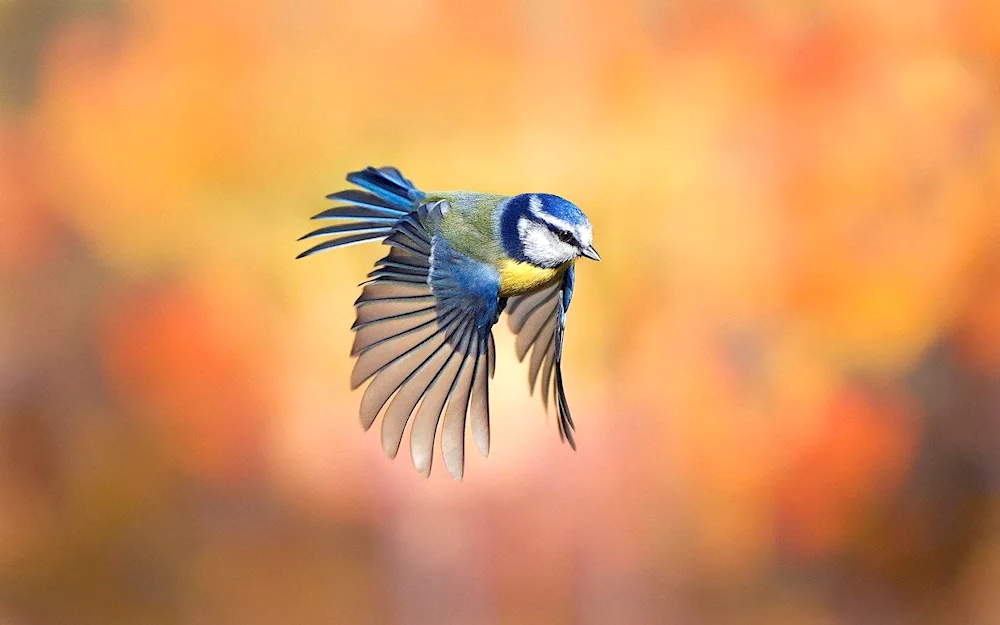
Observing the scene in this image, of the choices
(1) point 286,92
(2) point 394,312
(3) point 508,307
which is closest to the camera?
(2) point 394,312

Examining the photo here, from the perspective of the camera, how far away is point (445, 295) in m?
Result: 0.73

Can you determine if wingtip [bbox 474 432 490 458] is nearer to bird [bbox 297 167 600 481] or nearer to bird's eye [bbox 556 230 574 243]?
bird [bbox 297 167 600 481]

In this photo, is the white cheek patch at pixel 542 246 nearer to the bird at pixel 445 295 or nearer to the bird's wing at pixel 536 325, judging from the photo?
the bird at pixel 445 295

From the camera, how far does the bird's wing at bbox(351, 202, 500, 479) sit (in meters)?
0.66

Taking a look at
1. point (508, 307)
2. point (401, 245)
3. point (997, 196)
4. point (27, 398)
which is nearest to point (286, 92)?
point (27, 398)

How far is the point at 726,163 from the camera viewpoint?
2064mm

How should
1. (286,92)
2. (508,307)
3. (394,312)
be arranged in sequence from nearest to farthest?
(394,312) < (508,307) < (286,92)

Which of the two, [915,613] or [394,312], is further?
[915,613]

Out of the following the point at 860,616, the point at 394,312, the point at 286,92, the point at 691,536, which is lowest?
the point at 860,616

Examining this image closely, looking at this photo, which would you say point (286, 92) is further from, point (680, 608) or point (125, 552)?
point (680, 608)

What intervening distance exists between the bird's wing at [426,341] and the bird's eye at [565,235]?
67 mm

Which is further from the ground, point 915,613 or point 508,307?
point 508,307

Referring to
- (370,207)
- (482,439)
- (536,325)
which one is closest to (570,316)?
(536,325)

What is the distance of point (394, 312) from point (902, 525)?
5.74ft
